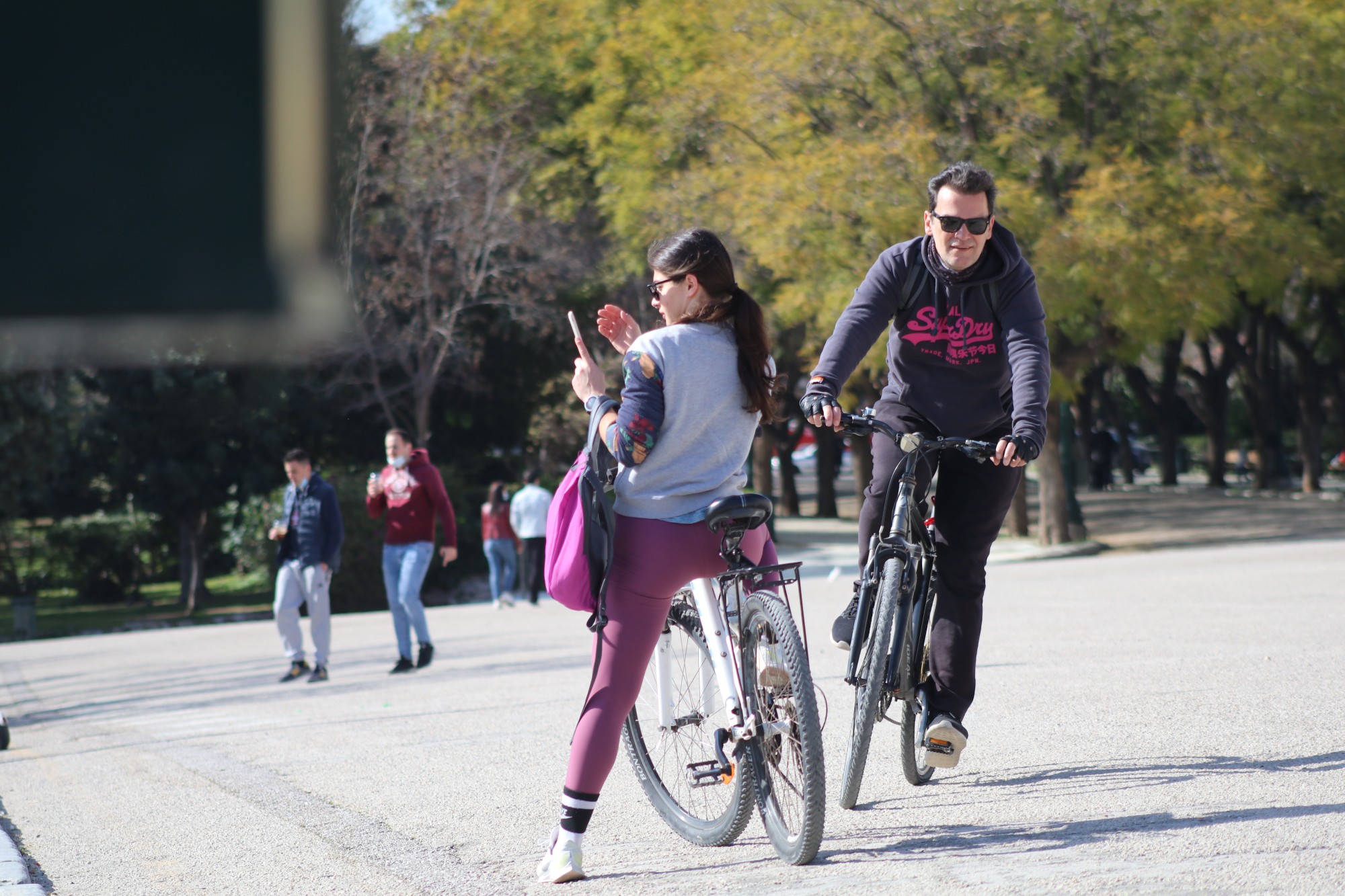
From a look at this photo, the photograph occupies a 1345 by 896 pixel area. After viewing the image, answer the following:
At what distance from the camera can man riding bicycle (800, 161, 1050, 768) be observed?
4879 mm

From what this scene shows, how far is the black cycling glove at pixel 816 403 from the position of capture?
A: 14.9 feet

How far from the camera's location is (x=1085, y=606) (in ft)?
40.0

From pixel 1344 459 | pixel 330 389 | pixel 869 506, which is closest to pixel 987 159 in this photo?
pixel 330 389

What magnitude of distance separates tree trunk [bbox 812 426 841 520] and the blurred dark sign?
32083mm

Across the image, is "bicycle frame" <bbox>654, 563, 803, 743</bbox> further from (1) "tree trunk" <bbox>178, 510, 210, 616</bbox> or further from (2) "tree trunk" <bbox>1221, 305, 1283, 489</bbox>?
(2) "tree trunk" <bbox>1221, 305, 1283, 489</bbox>

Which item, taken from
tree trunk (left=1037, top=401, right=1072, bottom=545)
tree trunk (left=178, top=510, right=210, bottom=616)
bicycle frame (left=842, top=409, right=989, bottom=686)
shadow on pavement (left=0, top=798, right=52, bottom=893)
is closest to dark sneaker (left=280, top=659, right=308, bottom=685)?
shadow on pavement (left=0, top=798, right=52, bottom=893)

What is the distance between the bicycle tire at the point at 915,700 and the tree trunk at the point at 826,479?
91.7 feet

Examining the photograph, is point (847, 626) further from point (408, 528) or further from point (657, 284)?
point (408, 528)

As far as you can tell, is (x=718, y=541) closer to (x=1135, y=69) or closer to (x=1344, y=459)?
(x=1135, y=69)

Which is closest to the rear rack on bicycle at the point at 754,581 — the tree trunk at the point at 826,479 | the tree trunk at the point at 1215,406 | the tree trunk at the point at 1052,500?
the tree trunk at the point at 1052,500

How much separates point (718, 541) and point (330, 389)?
21524mm

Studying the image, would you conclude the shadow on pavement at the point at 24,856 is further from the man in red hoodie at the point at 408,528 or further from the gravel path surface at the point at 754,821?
the man in red hoodie at the point at 408,528

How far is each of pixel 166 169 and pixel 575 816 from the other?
3315 mm

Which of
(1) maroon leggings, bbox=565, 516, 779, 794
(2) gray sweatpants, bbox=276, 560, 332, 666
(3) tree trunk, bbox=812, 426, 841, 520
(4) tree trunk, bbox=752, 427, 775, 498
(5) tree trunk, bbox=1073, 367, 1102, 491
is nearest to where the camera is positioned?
(1) maroon leggings, bbox=565, 516, 779, 794
